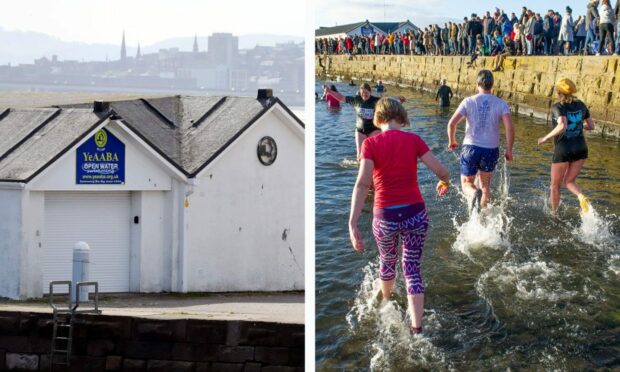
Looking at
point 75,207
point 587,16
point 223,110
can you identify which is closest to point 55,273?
point 75,207

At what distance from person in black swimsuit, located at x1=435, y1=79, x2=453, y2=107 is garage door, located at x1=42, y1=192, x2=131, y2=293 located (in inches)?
360

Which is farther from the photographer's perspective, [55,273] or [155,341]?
[55,273]

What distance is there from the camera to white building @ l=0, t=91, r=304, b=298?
540 inches

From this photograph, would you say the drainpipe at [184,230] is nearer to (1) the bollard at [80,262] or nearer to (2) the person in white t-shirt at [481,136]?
(1) the bollard at [80,262]

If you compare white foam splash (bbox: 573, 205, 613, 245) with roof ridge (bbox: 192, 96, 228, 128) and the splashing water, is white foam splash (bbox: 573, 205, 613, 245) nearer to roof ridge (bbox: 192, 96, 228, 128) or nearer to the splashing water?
the splashing water

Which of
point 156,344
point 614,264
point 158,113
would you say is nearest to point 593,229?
point 614,264

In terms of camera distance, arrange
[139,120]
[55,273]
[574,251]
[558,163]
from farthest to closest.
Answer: [139,120] → [55,273] → [558,163] → [574,251]

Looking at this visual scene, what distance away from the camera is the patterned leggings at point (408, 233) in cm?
430

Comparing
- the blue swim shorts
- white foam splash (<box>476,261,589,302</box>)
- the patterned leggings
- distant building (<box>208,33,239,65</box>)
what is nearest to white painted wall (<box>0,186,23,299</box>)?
the blue swim shorts

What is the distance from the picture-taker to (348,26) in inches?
186

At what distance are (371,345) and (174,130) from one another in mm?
13164

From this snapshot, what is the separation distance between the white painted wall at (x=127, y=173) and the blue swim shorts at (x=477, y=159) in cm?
916

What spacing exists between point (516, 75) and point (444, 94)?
195cm

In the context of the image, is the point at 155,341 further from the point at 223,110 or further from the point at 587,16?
the point at 223,110
